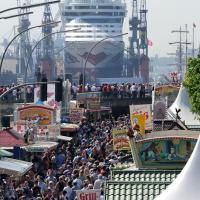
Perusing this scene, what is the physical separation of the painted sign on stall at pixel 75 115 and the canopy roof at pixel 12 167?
78.0 feet

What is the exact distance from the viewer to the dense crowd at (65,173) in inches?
1083

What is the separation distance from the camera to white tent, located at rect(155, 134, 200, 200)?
13.8m

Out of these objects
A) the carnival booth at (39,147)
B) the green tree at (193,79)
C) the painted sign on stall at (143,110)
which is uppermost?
the green tree at (193,79)

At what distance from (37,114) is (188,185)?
102 feet

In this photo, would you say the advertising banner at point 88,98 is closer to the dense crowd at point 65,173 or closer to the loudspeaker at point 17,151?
the dense crowd at point 65,173

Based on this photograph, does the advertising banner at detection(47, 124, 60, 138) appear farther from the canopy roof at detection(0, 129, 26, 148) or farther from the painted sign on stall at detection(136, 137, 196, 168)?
the painted sign on stall at detection(136, 137, 196, 168)

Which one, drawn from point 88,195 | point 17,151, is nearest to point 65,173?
point 17,151

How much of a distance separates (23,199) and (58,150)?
14775 millimetres

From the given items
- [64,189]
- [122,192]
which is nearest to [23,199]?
[64,189]

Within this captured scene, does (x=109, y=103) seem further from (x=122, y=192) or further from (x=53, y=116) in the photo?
(x=122, y=192)

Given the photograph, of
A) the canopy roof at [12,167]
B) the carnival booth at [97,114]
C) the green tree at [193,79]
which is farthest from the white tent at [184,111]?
the canopy roof at [12,167]

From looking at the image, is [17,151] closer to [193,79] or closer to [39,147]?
[39,147]

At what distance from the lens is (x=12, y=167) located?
28375mm

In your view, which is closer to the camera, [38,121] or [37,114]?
[38,121]
